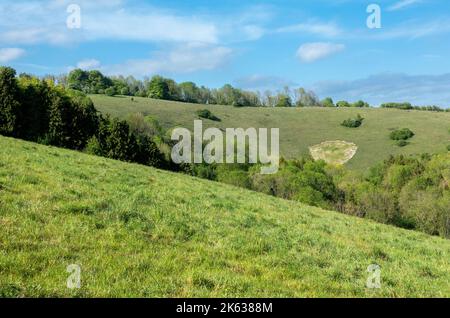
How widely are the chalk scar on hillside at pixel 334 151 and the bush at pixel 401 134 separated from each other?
1075cm

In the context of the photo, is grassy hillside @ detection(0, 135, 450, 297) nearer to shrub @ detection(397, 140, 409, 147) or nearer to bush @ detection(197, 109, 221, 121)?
shrub @ detection(397, 140, 409, 147)

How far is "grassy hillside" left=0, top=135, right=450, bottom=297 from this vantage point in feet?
28.0

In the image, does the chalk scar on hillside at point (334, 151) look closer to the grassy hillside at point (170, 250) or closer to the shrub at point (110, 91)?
the shrub at point (110, 91)

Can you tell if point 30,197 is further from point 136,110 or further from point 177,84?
point 177,84

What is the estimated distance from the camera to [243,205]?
2177 centimetres

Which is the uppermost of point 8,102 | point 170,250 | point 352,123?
point 352,123

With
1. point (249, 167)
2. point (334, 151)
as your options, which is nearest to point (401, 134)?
point (334, 151)

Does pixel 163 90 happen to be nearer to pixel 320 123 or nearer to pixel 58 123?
pixel 320 123

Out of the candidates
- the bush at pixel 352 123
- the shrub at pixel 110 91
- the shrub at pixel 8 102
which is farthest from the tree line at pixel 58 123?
the bush at pixel 352 123

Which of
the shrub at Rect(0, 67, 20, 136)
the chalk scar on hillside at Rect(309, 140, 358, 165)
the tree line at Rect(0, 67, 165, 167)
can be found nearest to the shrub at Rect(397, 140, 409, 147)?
the chalk scar on hillside at Rect(309, 140, 358, 165)

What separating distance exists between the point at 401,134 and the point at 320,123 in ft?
84.2

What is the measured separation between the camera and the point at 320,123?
14475cm

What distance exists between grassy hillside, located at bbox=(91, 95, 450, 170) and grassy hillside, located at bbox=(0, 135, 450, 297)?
100m
